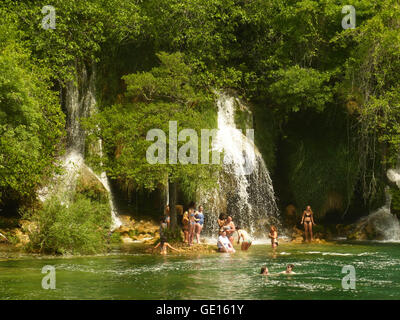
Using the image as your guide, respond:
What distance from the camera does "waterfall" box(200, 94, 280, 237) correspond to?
92.4 ft

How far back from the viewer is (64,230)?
2044cm

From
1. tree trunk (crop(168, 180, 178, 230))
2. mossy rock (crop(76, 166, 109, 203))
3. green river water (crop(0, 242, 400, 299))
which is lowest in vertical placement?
green river water (crop(0, 242, 400, 299))

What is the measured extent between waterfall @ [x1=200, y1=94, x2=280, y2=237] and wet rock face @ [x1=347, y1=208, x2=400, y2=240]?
4135 millimetres

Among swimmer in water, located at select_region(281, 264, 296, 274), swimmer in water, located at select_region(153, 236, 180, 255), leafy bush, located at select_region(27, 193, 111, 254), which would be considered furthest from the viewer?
swimmer in water, located at select_region(153, 236, 180, 255)

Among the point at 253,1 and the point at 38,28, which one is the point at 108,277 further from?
the point at 253,1

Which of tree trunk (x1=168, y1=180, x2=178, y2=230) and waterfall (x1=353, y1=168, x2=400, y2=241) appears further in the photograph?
waterfall (x1=353, y1=168, x2=400, y2=241)

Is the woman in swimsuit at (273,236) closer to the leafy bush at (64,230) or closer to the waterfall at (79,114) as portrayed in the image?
the leafy bush at (64,230)

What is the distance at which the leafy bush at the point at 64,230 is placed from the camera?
20469mm

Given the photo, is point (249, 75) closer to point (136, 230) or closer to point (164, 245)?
point (136, 230)

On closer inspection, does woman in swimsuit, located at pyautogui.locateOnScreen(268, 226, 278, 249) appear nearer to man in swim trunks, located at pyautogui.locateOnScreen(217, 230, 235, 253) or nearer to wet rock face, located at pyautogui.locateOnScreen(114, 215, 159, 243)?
man in swim trunks, located at pyautogui.locateOnScreen(217, 230, 235, 253)

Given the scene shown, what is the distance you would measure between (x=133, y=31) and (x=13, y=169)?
13.1m

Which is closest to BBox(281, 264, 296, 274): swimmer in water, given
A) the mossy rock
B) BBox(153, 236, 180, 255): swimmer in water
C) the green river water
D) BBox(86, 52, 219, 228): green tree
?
the green river water

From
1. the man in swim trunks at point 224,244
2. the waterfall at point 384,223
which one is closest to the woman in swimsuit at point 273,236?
the man in swim trunks at point 224,244

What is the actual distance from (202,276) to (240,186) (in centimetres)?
1302
